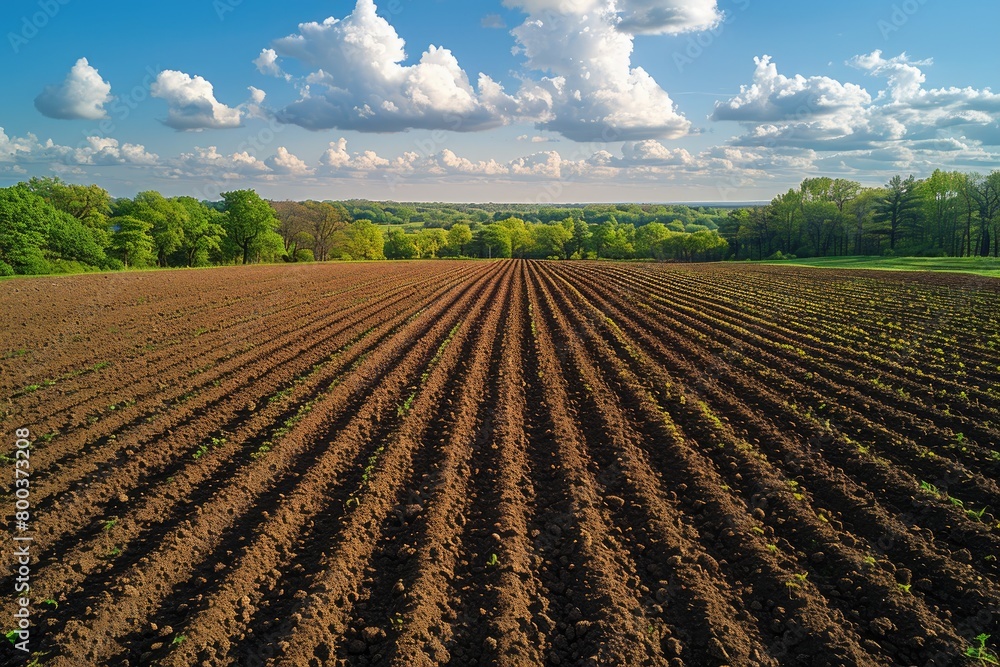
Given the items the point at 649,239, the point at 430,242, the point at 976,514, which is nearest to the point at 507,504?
the point at 976,514

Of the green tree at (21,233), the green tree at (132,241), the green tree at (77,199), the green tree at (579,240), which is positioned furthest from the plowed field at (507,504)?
the green tree at (579,240)

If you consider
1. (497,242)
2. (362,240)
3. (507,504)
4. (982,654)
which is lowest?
(982,654)

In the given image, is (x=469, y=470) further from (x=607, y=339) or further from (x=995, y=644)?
(x=607, y=339)

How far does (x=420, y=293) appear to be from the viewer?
2956 cm

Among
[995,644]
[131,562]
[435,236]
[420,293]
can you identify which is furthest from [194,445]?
[435,236]

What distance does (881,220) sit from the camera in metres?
71.1

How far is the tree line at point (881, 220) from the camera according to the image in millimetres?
63406

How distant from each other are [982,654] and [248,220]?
224 ft

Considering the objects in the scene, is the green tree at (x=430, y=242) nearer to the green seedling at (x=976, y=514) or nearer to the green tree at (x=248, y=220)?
the green tree at (x=248, y=220)

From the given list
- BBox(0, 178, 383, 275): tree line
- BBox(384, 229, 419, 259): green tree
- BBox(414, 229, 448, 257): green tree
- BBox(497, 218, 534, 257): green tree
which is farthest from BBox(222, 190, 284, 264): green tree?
BBox(497, 218, 534, 257): green tree

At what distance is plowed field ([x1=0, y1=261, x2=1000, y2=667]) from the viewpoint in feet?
14.9

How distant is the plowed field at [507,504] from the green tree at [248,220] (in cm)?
5033

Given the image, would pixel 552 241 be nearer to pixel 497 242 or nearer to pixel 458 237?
pixel 497 242

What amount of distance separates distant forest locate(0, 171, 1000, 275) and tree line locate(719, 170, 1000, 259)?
0.51 feet
